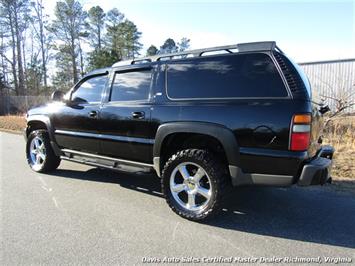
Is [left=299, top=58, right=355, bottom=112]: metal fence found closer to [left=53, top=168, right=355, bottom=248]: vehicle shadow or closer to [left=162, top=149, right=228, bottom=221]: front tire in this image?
[left=53, top=168, right=355, bottom=248]: vehicle shadow

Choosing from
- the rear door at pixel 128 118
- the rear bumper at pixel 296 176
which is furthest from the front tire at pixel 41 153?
the rear bumper at pixel 296 176

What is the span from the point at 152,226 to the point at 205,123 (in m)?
1.37

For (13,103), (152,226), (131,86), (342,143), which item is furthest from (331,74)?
(13,103)

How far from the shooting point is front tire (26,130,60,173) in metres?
6.21

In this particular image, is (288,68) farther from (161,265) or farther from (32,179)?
(32,179)

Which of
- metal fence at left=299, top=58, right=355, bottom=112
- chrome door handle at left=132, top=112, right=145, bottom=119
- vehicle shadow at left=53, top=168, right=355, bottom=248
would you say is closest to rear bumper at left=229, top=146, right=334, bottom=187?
vehicle shadow at left=53, top=168, right=355, bottom=248

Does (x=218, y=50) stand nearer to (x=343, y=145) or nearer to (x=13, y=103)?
(x=343, y=145)

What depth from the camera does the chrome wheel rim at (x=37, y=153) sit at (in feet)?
20.8

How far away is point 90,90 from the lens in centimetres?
551

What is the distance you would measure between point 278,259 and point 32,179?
4.55 m

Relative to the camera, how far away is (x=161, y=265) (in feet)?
10.00

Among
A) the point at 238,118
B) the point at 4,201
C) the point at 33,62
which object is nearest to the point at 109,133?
the point at 4,201

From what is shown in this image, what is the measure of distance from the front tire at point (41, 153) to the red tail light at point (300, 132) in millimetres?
4537

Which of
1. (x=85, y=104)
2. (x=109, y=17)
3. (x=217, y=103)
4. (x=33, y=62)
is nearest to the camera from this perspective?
(x=217, y=103)
